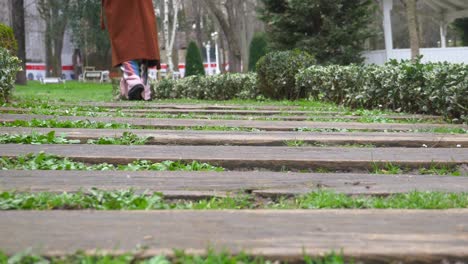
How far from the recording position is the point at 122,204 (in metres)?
1.91

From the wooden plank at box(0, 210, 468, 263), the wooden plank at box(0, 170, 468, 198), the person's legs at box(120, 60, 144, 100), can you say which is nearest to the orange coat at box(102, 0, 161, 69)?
the person's legs at box(120, 60, 144, 100)

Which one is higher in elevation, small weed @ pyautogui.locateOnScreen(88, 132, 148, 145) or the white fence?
the white fence

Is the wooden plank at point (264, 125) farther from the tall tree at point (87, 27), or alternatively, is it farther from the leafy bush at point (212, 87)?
the tall tree at point (87, 27)

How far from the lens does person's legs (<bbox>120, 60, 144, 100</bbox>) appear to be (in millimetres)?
8391

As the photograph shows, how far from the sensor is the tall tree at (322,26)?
17938 mm

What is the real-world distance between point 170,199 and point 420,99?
481cm

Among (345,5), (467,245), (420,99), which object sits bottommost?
(467,245)

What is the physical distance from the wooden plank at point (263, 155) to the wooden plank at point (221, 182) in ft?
1.00

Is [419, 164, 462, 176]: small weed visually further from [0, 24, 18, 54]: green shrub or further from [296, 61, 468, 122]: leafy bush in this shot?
[0, 24, 18, 54]: green shrub

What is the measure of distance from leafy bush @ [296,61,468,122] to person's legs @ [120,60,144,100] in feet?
9.80

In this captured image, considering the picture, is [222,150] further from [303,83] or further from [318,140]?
[303,83]

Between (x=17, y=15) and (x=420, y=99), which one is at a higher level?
(x=17, y=15)

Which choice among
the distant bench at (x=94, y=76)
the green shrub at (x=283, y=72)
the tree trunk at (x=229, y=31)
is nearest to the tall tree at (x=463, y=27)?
the tree trunk at (x=229, y=31)

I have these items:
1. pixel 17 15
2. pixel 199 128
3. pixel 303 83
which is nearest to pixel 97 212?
pixel 199 128
